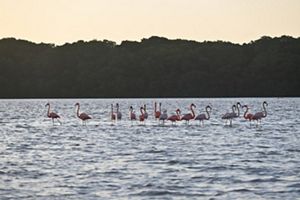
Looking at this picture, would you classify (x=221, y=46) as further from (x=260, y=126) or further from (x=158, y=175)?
(x=158, y=175)

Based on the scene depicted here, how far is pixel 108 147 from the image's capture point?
99.6 feet

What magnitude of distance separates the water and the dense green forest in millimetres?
104651

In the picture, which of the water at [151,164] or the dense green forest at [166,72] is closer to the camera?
the water at [151,164]

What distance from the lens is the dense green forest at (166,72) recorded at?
143500 millimetres

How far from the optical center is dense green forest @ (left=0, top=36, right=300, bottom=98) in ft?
471

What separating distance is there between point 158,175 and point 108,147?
9.18 m

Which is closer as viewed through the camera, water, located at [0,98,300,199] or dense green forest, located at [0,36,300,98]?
water, located at [0,98,300,199]

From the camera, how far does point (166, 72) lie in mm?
148125

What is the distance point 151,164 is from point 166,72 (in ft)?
408

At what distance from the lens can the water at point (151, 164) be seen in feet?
61.3

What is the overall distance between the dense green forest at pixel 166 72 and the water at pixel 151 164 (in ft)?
343

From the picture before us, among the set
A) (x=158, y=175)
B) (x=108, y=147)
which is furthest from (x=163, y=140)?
(x=158, y=175)

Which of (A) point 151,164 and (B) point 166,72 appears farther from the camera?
(B) point 166,72

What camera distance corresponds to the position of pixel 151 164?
78.8ft
